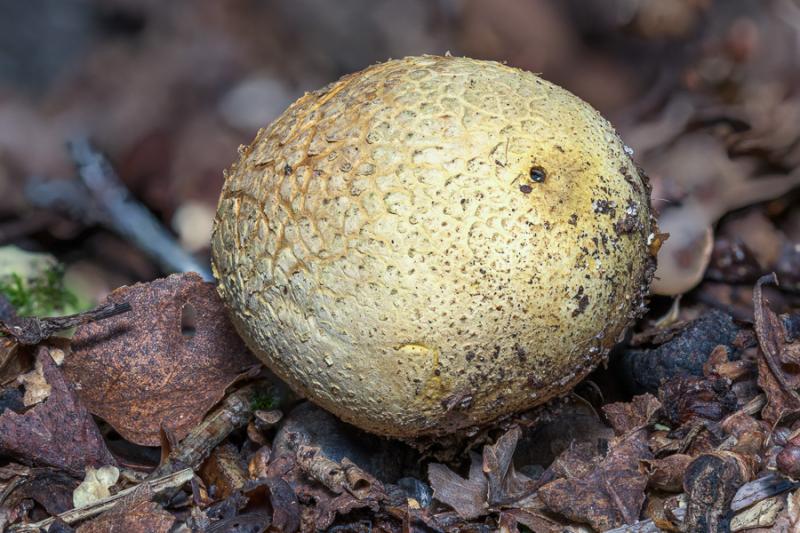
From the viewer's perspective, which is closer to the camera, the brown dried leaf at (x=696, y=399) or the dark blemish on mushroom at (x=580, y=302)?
the dark blemish on mushroom at (x=580, y=302)

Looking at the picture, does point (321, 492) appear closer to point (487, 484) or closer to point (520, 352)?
point (487, 484)

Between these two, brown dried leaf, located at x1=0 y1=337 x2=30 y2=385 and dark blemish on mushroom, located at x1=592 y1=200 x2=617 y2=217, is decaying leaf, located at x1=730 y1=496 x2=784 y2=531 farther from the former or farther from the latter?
brown dried leaf, located at x1=0 y1=337 x2=30 y2=385

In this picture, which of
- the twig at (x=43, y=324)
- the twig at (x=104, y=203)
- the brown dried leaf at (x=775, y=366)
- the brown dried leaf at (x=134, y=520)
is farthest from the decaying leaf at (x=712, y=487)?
the twig at (x=104, y=203)

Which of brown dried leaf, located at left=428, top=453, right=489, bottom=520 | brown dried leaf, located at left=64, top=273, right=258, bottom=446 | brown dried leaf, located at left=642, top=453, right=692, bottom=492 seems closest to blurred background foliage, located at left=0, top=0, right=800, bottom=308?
brown dried leaf, located at left=64, top=273, right=258, bottom=446

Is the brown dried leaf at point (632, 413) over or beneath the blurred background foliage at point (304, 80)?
beneath

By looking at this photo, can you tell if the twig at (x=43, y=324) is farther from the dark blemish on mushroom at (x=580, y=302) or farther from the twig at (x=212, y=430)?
the dark blemish on mushroom at (x=580, y=302)
